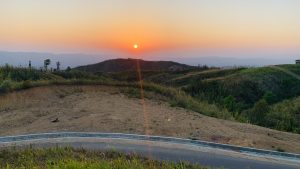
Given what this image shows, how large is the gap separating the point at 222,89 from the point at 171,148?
34.8m

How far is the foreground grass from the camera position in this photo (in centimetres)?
867

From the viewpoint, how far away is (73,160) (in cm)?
913

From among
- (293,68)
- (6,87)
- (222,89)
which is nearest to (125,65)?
(293,68)

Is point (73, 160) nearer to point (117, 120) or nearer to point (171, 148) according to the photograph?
point (171, 148)

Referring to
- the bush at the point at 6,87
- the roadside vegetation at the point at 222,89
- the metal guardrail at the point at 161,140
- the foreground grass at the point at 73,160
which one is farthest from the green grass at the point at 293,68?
the foreground grass at the point at 73,160

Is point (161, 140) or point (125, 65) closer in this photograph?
point (161, 140)

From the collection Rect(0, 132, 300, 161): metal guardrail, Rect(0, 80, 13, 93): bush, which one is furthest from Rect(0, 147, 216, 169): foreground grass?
Rect(0, 80, 13, 93): bush

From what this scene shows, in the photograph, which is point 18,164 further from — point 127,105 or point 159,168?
point 127,105

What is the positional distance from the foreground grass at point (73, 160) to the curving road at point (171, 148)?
0.75m

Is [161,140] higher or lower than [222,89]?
higher

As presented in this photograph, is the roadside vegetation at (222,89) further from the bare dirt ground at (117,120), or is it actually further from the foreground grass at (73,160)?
the foreground grass at (73,160)

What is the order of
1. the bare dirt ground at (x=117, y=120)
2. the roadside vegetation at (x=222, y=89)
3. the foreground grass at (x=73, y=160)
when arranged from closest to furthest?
the foreground grass at (x=73, y=160), the bare dirt ground at (x=117, y=120), the roadside vegetation at (x=222, y=89)

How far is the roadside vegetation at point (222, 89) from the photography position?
22875 mm

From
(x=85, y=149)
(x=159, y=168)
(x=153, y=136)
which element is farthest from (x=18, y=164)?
(x=153, y=136)
